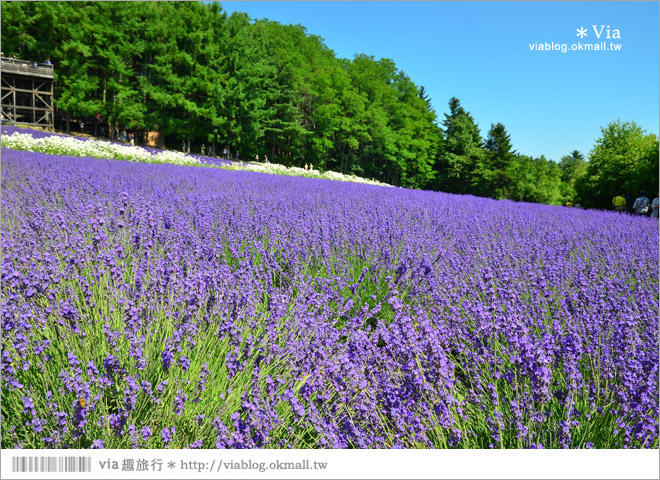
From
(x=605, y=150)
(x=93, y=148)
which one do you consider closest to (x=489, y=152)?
(x=605, y=150)

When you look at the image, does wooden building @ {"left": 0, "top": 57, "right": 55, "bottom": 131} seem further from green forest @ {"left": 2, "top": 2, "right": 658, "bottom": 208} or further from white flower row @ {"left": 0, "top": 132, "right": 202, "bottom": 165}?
white flower row @ {"left": 0, "top": 132, "right": 202, "bottom": 165}

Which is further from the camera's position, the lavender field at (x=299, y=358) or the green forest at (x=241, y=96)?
the green forest at (x=241, y=96)

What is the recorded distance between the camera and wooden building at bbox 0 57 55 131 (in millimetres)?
20562

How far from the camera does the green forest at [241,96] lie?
21875mm

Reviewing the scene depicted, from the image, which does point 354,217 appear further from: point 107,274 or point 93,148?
point 93,148

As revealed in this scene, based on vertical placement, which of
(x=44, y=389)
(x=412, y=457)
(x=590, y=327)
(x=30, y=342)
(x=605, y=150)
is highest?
(x=605, y=150)

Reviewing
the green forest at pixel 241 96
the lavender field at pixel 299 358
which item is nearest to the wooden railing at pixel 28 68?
the green forest at pixel 241 96

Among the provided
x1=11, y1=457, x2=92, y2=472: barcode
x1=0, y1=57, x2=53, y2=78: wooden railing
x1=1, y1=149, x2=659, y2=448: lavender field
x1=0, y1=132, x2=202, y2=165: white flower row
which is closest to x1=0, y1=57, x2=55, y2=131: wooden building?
x1=0, y1=57, x2=53, y2=78: wooden railing

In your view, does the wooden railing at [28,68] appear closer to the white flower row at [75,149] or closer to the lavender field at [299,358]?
the white flower row at [75,149]

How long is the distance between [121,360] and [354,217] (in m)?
3.77

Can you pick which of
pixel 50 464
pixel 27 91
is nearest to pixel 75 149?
pixel 27 91

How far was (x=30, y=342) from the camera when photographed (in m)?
1.62

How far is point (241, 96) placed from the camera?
23.9 m

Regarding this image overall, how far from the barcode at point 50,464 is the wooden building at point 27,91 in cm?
2410
